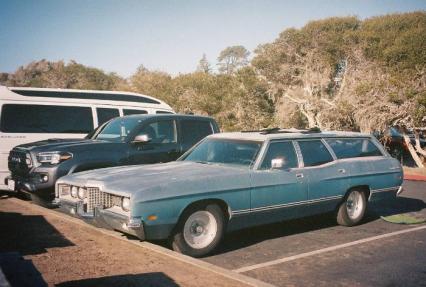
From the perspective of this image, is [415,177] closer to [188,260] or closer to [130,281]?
[188,260]

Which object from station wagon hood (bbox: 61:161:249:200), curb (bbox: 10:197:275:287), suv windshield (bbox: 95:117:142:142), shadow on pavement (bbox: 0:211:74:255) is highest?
suv windshield (bbox: 95:117:142:142)

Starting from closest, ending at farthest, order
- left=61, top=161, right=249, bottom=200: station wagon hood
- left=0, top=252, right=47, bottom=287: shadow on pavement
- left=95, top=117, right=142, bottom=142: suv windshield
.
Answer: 1. left=0, top=252, right=47, bottom=287: shadow on pavement
2. left=61, top=161, right=249, bottom=200: station wagon hood
3. left=95, top=117, right=142, bottom=142: suv windshield

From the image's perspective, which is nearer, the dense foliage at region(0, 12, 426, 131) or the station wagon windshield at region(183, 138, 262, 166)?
the station wagon windshield at region(183, 138, 262, 166)

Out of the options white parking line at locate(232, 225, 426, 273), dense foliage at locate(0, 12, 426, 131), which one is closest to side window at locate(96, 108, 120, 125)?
white parking line at locate(232, 225, 426, 273)

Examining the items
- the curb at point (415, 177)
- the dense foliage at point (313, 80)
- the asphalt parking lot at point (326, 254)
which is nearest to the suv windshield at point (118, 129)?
the asphalt parking lot at point (326, 254)

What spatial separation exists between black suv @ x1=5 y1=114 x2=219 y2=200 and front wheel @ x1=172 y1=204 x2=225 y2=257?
106 inches

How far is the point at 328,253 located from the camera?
6051mm

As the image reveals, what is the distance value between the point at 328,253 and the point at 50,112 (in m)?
7.01

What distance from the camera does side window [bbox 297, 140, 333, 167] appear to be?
7141 millimetres

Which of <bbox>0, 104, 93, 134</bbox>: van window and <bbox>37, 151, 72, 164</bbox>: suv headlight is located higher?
<bbox>0, 104, 93, 134</bbox>: van window

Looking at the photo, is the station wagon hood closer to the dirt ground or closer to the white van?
the dirt ground

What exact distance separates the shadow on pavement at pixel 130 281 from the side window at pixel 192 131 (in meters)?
4.77

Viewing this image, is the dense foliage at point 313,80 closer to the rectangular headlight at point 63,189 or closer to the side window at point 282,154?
the side window at point 282,154

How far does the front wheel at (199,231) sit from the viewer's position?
5.58 metres
